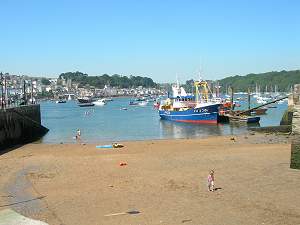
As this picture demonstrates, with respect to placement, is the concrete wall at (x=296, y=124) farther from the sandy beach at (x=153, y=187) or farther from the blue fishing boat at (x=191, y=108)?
the blue fishing boat at (x=191, y=108)

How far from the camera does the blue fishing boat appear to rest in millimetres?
71625

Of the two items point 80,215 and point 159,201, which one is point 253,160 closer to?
point 159,201

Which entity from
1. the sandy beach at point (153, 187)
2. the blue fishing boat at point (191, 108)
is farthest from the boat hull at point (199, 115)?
the sandy beach at point (153, 187)

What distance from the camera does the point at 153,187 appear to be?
2284 cm

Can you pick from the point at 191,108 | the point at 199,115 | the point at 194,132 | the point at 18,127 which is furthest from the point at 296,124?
the point at 191,108

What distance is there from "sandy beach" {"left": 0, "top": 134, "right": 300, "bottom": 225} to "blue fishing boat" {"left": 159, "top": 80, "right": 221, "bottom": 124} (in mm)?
33983

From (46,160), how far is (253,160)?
14.7 meters

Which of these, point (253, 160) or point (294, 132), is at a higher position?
point (294, 132)

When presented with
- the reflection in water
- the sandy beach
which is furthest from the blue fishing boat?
the sandy beach

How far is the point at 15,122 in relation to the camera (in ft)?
158

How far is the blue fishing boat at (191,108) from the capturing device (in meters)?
71.6

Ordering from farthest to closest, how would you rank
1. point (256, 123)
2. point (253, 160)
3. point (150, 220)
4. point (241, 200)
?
point (256, 123)
point (253, 160)
point (241, 200)
point (150, 220)

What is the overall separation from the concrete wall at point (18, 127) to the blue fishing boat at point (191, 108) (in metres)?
24.5

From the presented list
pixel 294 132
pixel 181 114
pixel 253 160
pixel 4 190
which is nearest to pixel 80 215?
pixel 4 190
